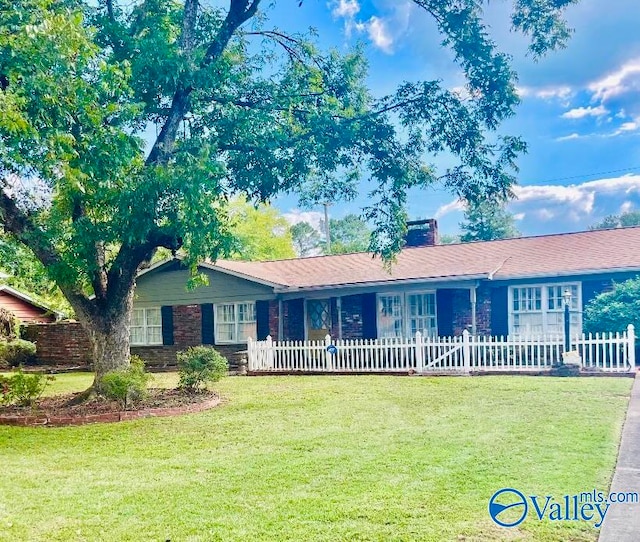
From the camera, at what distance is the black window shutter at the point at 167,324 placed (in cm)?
2192

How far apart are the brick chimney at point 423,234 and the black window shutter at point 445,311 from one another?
17.3ft

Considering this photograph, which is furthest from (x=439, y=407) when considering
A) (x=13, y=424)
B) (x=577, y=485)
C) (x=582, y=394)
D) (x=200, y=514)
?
(x=13, y=424)

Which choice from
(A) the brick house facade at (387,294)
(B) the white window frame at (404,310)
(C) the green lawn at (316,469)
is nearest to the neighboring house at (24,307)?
(A) the brick house facade at (387,294)

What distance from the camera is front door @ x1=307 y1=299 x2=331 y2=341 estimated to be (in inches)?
826

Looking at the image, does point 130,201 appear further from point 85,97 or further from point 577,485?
point 577,485

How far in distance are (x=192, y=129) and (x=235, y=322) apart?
8.80m

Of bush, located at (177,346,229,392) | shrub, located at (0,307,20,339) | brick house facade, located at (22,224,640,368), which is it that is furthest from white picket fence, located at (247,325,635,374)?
shrub, located at (0,307,20,339)

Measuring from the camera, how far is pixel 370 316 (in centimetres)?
2012

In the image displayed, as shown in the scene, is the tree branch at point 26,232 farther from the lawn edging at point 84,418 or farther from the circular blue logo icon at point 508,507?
the circular blue logo icon at point 508,507

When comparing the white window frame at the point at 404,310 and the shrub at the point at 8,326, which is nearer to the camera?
the white window frame at the point at 404,310

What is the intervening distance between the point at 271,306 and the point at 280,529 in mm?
15771

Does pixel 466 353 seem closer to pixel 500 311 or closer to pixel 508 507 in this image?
pixel 500 311

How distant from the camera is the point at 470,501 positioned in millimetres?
5262

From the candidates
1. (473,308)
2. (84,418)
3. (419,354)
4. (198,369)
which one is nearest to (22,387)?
(84,418)
